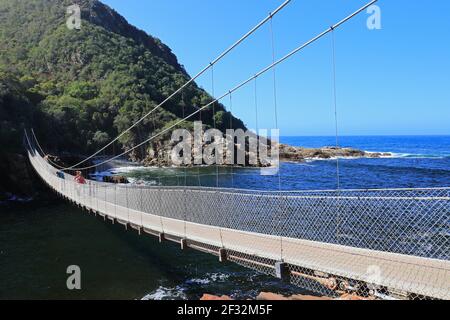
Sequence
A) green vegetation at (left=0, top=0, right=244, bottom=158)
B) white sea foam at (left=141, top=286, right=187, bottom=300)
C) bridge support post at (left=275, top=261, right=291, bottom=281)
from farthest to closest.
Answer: green vegetation at (left=0, top=0, right=244, bottom=158) < white sea foam at (left=141, top=286, right=187, bottom=300) < bridge support post at (left=275, top=261, right=291, bottom=281)

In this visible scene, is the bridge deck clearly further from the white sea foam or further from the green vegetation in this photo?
the green vegetation

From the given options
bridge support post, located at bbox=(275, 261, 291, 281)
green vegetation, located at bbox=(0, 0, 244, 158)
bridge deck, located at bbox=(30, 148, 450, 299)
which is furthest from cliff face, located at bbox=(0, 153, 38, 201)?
bridge support post, located at bbox=(275, 261, 291, 281)

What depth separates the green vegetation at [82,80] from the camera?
121ft

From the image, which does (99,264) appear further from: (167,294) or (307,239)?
(307,239)

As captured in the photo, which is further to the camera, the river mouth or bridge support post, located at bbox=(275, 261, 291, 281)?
the river mouth

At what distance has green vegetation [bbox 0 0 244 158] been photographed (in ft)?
121

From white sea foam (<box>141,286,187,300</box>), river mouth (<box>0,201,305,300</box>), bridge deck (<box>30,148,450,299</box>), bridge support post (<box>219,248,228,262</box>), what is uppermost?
bridge deck (<box>30,148,450,299</box>)

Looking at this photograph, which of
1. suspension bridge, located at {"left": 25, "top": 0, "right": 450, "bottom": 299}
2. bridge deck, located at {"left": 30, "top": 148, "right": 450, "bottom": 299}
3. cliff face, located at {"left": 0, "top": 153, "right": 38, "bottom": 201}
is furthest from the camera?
cliff face, located at {"left": 0, "top": 153, "right": 38, "bottom": 201}

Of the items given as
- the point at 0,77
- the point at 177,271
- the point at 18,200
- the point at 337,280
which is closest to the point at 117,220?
the point at 177,271

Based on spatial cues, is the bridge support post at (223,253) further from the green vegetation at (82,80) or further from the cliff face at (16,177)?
the green vegetation at (82,80)

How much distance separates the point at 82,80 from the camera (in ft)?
193

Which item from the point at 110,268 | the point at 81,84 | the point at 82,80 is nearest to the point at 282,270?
the point at 110,268

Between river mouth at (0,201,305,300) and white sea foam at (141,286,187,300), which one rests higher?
river mouth at (0,201,305,300)

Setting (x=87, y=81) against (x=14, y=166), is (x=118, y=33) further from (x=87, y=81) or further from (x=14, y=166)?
(x=14, y=166)
